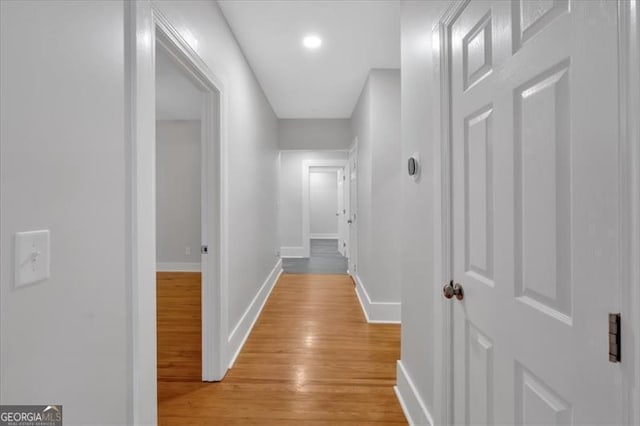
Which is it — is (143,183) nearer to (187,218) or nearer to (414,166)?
(414,166)

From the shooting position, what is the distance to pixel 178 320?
3.39 metres

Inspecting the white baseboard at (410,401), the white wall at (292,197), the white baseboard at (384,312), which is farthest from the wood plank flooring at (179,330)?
the white wall at (292,197)

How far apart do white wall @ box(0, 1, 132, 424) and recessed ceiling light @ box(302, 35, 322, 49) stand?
1815 mm

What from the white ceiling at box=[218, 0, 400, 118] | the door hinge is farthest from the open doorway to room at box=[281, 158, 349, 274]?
the door hinge

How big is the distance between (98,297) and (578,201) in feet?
4.43

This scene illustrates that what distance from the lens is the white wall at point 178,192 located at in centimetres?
564

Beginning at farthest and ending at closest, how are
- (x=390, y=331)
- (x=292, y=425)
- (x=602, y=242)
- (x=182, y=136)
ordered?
(x=182, y=136)
(x=390, y=331)
(x=292, y=425)
(x=602, y=242)

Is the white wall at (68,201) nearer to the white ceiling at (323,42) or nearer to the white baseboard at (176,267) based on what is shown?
the white ceiling at (323,42)

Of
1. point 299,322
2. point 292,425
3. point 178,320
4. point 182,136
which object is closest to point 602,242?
point 292,425

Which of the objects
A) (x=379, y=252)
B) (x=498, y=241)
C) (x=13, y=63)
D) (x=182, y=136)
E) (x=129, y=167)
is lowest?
(x=379, y=252)

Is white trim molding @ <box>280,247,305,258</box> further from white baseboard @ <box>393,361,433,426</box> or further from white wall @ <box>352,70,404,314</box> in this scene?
white baseboard @ <box>393,361,433,426</box>

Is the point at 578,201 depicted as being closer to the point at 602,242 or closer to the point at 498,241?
the point at 602,242

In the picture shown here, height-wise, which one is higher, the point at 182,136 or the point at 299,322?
the point at 182,136

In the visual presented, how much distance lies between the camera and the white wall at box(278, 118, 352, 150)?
16.8 ft
